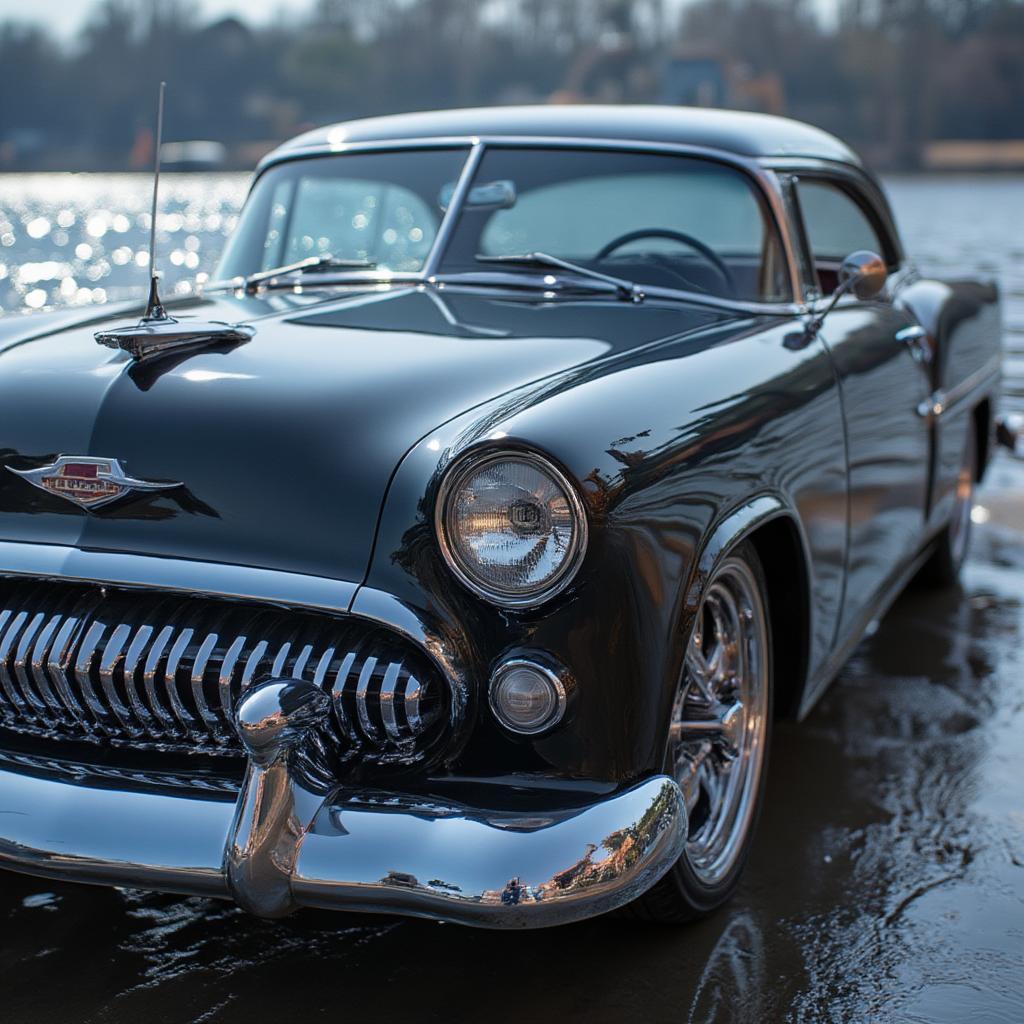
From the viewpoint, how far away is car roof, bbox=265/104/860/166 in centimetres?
364

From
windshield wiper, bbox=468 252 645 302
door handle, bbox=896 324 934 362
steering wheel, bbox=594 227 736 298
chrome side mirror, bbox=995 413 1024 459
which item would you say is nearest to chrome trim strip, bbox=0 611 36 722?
windshield wiper, bbox=468 252 645 302

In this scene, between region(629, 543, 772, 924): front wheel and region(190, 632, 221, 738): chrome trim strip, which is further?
region(629, 543, 772, 924): front wheel

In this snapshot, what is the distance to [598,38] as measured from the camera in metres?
105

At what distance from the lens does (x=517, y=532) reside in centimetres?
218

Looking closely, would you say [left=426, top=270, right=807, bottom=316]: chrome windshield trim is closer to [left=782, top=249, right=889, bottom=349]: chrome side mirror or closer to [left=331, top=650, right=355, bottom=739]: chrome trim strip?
[left=782, top=249, right=889, bottom=349]: chrome side mirror

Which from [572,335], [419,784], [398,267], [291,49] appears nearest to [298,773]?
[419,784]

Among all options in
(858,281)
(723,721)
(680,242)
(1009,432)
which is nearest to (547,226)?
(680,242)

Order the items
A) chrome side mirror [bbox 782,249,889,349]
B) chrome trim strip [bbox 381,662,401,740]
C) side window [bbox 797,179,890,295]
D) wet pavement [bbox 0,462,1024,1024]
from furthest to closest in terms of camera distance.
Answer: side window [bbox 797,179,890,295] → chrome side mirror [bbox 782,249,889,349] → wet pavement [bbox 0,462,1024,1024] → chrome trim strip [bbox 381,662,401,740]

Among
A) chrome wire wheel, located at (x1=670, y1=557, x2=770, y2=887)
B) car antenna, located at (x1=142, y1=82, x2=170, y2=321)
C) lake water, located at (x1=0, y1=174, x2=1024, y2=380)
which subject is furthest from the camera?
lake water, located at (x1=0, y1=174, x2=1024, y2=380)

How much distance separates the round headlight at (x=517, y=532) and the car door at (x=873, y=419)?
127 centimetres

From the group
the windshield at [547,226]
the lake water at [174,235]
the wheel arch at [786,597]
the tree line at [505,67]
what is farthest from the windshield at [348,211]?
the tree line at [505,67]

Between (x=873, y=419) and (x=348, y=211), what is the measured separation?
58.2 inches

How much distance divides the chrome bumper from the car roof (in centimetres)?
199

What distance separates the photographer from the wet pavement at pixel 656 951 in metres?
2.43
